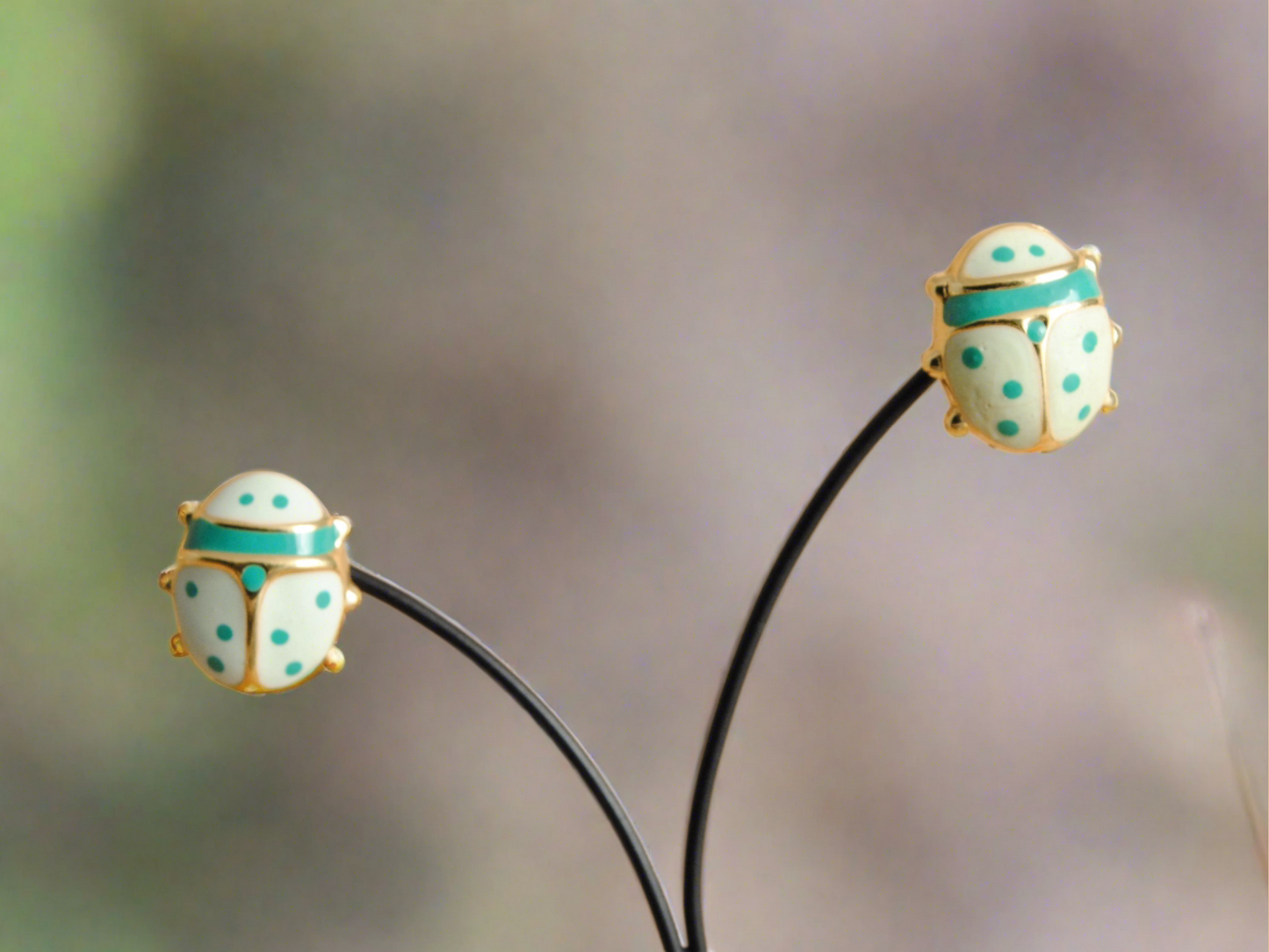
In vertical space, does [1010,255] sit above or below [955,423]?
above

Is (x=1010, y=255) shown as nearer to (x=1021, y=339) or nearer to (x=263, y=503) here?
(x=1021, y=339)

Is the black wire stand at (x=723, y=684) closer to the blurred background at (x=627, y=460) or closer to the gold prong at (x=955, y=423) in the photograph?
the gold prong at (x=955, y=423)

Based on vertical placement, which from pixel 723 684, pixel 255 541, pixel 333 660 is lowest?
pixel 723 684

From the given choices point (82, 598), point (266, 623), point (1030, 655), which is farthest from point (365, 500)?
→ point (1030, 655)

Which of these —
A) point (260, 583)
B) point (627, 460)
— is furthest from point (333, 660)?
point (627, 460)

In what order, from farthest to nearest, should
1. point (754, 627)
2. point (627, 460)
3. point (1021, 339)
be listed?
point (627, 460) < point (754, 627) < point (1021, 339)

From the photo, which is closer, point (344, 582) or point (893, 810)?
point (344, 582)

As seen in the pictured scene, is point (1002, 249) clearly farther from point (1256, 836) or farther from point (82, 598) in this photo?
point (82, 598)
